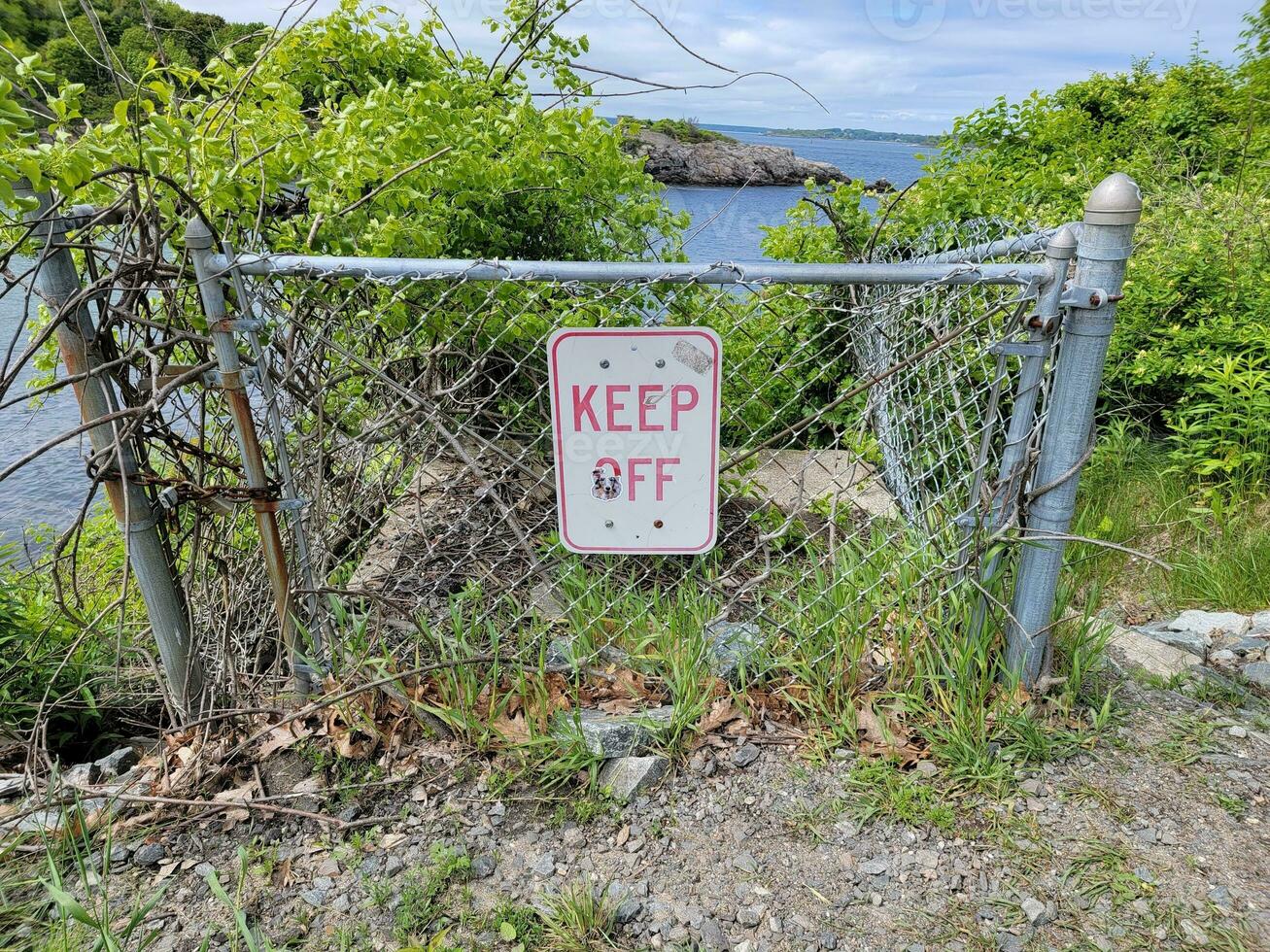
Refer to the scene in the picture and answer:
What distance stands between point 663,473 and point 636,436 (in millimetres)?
123

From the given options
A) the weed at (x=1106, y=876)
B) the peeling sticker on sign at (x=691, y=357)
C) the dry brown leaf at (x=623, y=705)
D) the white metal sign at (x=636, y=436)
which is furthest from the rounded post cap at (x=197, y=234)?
the weed at (x=1106, y=876)

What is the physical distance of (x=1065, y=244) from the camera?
1.89 metres

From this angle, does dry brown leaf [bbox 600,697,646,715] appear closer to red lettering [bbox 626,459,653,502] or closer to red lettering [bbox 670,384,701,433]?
red lettering [bbox 626,459,653,502]

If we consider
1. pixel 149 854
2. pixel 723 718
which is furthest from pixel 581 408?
pixel 149 854

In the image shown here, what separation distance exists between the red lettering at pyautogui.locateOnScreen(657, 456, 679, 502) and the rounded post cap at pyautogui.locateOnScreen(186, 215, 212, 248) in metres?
1.24

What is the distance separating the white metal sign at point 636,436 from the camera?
77.5 inches

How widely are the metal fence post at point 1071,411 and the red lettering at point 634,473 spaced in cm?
104

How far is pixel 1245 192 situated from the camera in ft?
18.4

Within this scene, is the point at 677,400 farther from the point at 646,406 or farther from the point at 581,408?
the point at 581,408

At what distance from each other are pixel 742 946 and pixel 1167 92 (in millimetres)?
10389

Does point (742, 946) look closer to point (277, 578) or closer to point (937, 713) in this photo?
point (937, 713)

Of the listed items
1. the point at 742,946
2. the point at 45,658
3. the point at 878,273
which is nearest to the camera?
the point at 742,946

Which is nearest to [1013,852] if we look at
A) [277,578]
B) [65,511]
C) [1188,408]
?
[277,578]

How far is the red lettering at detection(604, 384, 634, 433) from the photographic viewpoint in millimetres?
2006
